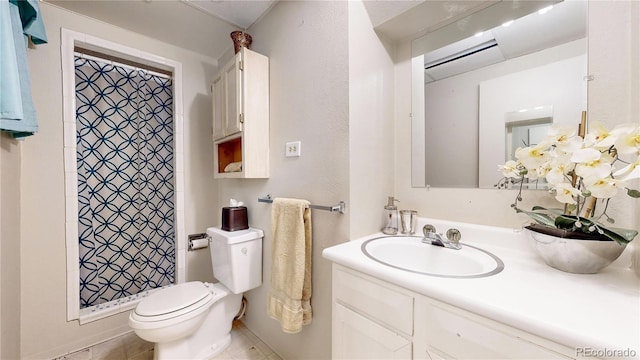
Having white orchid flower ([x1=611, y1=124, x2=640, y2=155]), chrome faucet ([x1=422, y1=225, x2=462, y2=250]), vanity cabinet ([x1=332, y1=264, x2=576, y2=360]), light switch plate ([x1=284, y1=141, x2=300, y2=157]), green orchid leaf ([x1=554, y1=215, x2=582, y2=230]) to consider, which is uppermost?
light switch plate ([x1=284, y1=141, x2=300, y2=157])

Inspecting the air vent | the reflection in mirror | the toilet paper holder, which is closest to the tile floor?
the toilet paper holder

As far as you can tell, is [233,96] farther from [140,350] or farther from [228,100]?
[140,350]

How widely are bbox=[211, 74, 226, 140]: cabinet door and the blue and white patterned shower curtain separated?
1.72 ft

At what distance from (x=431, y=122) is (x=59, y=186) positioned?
227cm

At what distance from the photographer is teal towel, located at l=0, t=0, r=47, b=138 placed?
2.68 ft

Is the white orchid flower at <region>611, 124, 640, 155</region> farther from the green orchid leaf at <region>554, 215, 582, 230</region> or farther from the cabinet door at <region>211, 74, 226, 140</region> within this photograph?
the cabinet door at <region>211, 74, 226, 140</region>

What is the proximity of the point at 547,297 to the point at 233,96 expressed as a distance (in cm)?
165

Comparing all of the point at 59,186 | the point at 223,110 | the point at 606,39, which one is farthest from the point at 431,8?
the point at 59,186

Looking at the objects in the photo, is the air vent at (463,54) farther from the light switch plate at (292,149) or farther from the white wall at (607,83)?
the light switch plate at (292,149)

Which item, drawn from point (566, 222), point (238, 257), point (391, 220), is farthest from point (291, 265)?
point (566, 222)

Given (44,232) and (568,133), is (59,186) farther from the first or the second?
(568,133)

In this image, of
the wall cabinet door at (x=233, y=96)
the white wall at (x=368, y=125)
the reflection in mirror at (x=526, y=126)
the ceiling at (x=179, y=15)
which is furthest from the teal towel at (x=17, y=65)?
the reflection in mirror at (x=526, y=126)

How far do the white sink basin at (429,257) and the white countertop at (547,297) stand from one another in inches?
2.5

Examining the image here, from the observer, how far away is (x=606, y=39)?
0.75 meters
